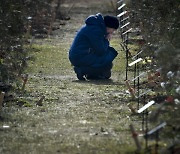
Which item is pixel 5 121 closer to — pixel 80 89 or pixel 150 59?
pixel 80 89

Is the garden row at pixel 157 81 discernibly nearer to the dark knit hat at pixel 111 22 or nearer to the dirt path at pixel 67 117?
the dirt path at pixel 67 117

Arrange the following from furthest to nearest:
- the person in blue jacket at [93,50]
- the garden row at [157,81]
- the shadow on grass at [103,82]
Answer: the person in blue jacket at [93,50], the shadow on grass at [103,82], the garden row at [157,81]

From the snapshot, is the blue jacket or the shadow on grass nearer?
the shadow on grass

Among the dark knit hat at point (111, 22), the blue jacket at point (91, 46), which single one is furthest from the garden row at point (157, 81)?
the blue jacket at point (91, 46)

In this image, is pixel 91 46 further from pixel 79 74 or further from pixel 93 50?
pixel 79 74

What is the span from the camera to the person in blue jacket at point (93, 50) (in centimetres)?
1367

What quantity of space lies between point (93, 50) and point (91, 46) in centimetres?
7

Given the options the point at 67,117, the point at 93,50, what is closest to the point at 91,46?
the point at 93,50

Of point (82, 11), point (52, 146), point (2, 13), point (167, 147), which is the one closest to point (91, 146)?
point (52, 146)

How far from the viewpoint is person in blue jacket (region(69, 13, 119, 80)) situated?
1367 cm

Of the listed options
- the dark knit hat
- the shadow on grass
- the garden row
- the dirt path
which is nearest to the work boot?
the dirt path

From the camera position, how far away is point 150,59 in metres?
12.9

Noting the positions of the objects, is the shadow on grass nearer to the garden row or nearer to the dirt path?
the dirt path

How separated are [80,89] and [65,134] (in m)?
3.83
